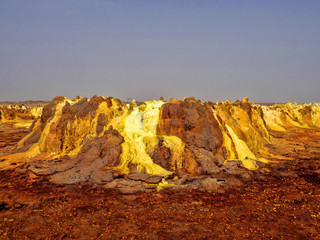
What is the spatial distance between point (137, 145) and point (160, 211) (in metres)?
6.06

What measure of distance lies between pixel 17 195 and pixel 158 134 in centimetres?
802

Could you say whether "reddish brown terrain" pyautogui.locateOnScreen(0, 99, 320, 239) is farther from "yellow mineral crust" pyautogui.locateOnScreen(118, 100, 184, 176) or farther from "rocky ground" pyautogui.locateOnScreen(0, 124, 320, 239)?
"yellow mineral crust" pyautogui.locateOnScreen(118, 100, 184, 176)

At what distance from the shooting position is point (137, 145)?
45.4 ft

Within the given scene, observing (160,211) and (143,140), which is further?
(143,140)

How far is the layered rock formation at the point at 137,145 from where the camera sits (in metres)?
12.1

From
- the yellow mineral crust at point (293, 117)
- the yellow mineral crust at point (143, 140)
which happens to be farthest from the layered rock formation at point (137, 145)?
the yellow mineral crust at point (293, 117)

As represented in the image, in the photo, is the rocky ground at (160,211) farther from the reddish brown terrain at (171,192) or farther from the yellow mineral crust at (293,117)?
the yellow mineral crust at (293,117)

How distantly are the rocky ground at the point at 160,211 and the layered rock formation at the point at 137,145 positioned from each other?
46.6 inches

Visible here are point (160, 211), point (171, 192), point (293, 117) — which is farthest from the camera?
point (293, 117)

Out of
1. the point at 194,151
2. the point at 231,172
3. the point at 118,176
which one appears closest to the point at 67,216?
the point at 118,176

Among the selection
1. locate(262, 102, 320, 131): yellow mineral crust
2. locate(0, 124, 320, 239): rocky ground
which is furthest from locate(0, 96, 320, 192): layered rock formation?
locate(262, 102, 320, 131): yellow mineral crust

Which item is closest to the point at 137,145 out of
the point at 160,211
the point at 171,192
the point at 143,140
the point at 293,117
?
the point at 143,140

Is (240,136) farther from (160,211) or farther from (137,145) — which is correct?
(160,211)

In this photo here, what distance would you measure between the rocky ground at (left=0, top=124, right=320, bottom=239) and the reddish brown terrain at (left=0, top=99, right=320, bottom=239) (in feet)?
0.10
